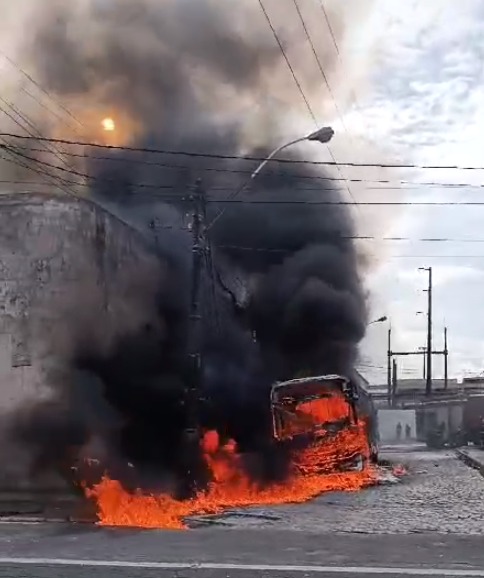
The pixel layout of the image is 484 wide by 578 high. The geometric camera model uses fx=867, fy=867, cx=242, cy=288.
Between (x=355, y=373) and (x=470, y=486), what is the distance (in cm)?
827

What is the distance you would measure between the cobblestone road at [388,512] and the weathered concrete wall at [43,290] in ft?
13.5

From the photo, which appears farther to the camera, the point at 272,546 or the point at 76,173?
the point at 76,173

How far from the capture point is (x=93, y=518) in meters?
13.1

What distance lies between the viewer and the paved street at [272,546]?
8.44m

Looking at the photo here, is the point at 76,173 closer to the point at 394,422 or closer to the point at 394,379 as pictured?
the point at 394,379

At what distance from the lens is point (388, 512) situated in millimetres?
14695

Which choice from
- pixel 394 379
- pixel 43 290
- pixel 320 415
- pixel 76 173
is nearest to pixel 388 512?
pixel 320 415

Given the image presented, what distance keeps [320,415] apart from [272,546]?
10.3 m

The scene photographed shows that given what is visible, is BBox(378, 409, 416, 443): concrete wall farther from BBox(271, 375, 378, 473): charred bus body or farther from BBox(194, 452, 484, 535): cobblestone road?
BBox(271, 375, 378, 473): charred bus body

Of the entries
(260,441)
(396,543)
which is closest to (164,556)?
(396,543)

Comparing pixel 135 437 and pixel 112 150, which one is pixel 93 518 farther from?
pixel 112 150

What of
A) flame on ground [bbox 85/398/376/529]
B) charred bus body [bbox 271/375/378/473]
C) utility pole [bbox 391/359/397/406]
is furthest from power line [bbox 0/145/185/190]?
utility pole [bbox 391/359/397/406]

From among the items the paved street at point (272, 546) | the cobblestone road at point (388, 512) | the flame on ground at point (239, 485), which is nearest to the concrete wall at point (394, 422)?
the flame on ground at point (239, 485)

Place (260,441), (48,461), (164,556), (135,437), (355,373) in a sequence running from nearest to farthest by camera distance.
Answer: (164,556) < (48,461) < (135,437) < (260,441) < (355,373)
